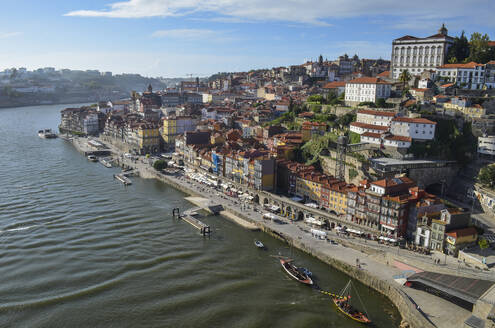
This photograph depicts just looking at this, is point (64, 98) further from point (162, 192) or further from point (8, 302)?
point (8, 302)

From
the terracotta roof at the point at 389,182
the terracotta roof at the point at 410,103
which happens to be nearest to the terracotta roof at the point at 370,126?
the terracotta roof at the point at 410,103

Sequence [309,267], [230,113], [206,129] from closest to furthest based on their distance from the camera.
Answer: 1. [309,267]
2. [206,129]
3. [230,113]

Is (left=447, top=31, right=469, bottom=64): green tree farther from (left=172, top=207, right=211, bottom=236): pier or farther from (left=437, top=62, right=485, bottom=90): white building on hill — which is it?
(left=172, top=207, right=211, bottom=236): pier

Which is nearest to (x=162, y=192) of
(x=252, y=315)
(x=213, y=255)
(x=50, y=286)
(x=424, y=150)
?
(x=213, y=255)

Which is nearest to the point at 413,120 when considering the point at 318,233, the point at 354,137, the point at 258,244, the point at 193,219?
the point at 354,137

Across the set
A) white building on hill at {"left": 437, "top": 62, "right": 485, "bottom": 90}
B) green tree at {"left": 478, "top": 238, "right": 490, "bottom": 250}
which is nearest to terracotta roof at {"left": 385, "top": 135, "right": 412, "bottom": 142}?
green tree at {"left": 478, "top": 238, "right": 490, "bottom": 250}

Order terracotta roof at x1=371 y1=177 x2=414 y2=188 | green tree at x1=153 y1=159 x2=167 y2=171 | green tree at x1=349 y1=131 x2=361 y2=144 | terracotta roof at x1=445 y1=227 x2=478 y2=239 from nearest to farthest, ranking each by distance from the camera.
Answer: terracotta roof at x1=445 y1=227 x2=478 y2=239 → terracotta roof at x1=371 y1=177 x2=414 y2=188 → green tree at x1=349 y1=131 x2=361 y2=144 → green tree at x1=153 y1=159 x2=167 y2=171
